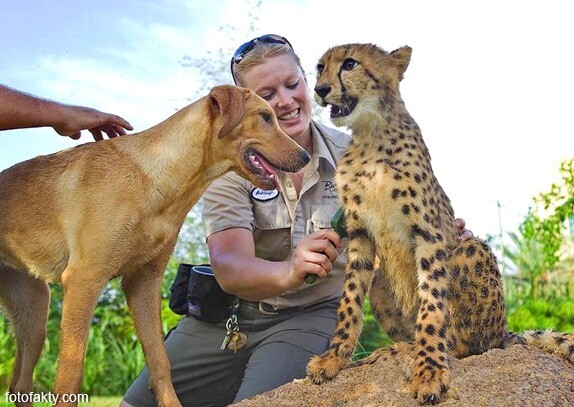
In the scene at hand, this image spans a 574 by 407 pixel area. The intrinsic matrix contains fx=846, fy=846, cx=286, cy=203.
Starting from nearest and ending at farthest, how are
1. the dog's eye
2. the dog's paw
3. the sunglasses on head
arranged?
the dog's paw < the dog's eye < the sunglasses on head

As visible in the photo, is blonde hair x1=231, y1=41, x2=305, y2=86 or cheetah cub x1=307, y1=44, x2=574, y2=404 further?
blonde hair x1=231, y1=41, x2=305, y2=86

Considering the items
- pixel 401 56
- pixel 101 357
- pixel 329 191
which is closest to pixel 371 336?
pixel 101 357

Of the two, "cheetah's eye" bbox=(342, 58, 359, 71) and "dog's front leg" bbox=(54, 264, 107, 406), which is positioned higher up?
"cheetah's eye" bbox=(342, 58, 359, 71)

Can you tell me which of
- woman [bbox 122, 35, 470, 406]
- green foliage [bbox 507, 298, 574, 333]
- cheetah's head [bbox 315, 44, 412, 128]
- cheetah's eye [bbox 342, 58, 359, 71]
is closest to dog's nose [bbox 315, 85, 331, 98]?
cheetah's head [bbox 315, 44, 412, 128]

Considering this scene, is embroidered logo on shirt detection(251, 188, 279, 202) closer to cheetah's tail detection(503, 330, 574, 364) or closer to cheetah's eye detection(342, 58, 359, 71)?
cheetah's eye detection(342, 58, 359, 71)

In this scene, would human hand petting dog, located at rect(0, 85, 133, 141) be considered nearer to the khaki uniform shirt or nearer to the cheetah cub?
the khaki uniform shirt

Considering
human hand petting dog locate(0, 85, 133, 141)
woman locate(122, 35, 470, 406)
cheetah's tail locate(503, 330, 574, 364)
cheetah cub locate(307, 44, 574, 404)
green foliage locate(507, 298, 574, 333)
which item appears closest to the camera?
cheetah cub locate(307, 44, 574, 404)

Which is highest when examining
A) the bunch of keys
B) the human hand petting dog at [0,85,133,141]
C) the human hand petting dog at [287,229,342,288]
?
the human hand petting dog at [0,85,133,141]

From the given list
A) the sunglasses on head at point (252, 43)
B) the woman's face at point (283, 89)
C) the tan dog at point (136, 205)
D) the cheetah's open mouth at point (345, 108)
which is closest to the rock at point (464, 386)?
the tan dog at point (136, 205)

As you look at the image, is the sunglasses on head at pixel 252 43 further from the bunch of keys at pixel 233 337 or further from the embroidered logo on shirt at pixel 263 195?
the bunch of keys at pixel 233 337

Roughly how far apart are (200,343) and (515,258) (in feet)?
16.6

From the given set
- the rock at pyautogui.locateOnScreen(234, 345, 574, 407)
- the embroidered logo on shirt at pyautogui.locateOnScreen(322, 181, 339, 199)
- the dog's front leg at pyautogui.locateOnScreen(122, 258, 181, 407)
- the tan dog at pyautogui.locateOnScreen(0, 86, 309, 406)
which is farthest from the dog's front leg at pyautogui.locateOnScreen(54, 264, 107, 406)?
the embroidered logo on shirt at pyautogui.locateOnScreen(322, 181, 339, 199)

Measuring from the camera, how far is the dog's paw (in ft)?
10.8

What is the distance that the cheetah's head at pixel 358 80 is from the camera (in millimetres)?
3805
